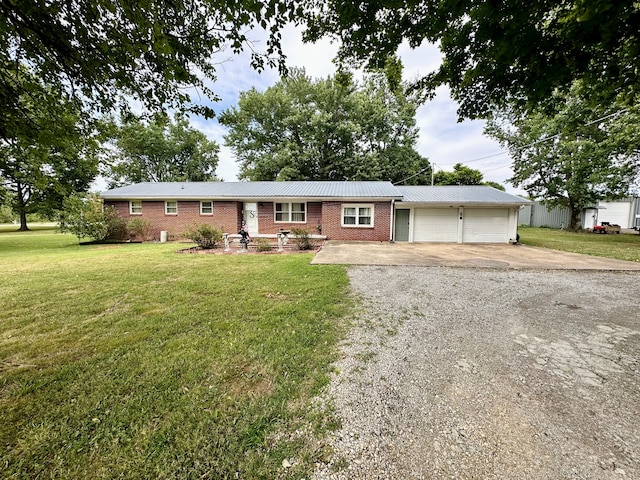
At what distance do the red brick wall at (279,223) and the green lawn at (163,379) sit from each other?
9.95 m

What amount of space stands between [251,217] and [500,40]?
14.1 m

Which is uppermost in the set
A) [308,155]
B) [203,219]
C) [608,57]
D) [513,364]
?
[308,155]

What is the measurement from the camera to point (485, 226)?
1435cm

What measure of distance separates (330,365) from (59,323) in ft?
13.7

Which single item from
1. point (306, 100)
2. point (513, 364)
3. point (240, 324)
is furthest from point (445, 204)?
point (306, 100)

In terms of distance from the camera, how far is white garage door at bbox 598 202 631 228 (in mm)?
27141

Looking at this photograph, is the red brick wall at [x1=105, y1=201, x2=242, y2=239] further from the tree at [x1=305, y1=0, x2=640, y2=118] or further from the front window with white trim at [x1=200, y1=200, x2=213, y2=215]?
the tree at [x1=305, y1=0, x2=640, y2=118]

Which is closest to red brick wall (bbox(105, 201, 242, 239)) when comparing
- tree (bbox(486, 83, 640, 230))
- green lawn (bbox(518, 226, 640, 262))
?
tree (bbox(486, 83, 640, 230))

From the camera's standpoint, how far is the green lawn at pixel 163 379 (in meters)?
1.71

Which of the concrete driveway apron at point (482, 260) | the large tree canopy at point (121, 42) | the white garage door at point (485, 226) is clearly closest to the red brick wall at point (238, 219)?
the concrete driveway apron at point (482, 260)

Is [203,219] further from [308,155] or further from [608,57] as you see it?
[608,57]

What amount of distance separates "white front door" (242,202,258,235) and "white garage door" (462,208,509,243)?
12.4 meters

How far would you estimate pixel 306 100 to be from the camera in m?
26.7

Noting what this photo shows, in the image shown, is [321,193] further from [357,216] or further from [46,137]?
[46,137]
